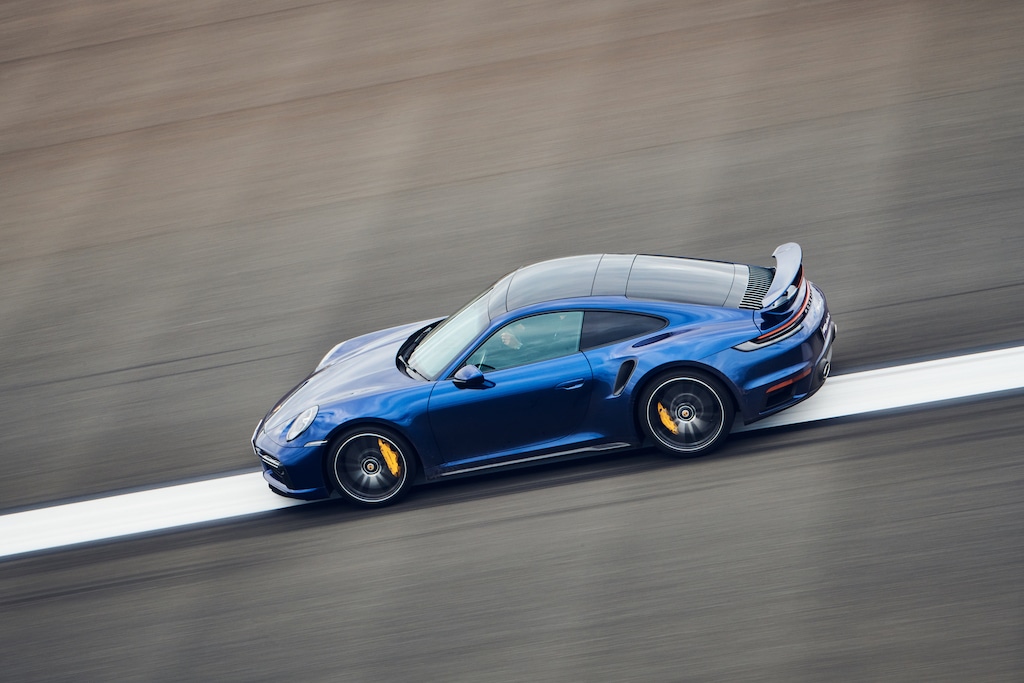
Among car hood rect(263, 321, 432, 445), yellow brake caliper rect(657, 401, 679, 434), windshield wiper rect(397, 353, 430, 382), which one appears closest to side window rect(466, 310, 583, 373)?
windshield wiper rect(397, 353, 430, 382)

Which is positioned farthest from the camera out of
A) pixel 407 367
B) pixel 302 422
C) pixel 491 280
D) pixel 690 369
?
pixel 491 280

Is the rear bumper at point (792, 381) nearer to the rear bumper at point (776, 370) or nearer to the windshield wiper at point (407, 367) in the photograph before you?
the rear bumper at point (776, 370)

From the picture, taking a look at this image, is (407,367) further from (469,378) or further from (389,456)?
(469,378)

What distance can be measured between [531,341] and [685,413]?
1.14 metres

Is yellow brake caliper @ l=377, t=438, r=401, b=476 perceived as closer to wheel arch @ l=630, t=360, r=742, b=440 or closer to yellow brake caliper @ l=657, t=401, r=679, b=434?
wheel arch @ l=630, t=360, r=742, b=440

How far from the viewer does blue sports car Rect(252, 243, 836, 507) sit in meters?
7.02

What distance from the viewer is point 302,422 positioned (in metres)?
7.56

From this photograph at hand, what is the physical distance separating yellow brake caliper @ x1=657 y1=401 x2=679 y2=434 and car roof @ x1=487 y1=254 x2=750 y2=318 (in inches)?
28.8

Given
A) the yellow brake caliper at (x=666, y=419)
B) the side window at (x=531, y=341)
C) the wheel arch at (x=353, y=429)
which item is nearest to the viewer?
the yellow brake caliper at (x=666, y=419)

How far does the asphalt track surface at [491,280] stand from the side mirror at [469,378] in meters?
0.80

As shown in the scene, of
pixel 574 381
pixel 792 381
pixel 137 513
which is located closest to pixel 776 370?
pixel 792 381

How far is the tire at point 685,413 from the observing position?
701 cm

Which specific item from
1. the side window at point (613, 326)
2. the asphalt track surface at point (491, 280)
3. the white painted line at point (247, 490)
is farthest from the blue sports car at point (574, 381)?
the white painted line at point (247, 490)

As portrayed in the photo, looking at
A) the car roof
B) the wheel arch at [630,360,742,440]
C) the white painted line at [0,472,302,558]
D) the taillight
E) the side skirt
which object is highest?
the car roof
